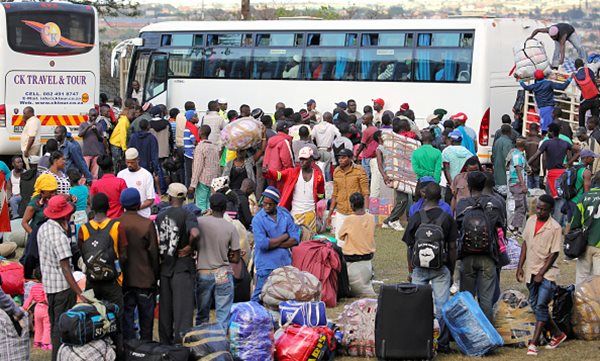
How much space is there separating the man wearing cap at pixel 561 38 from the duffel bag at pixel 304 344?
14.8 meters

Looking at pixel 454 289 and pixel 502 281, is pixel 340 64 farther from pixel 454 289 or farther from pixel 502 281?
pixel 454 289

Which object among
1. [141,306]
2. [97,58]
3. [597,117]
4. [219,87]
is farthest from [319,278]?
[219,87]

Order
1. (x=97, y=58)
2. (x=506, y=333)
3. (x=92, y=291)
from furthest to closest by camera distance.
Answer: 1. (x=97, y=58)
2. (x=506, y=333)
3. (x=92, y=291)

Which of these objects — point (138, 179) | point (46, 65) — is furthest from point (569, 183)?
point (46, 65)

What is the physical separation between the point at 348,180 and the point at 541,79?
30.3 ft

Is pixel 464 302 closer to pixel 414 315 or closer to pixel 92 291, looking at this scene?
pixel 414 315

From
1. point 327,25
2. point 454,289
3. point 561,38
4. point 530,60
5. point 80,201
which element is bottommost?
point 454,289

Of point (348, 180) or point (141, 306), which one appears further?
point (348, 180)

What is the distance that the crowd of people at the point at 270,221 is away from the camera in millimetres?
10438

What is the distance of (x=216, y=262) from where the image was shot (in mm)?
10914

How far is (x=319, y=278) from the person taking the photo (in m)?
13.2

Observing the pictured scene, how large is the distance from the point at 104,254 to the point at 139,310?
2.75 ft

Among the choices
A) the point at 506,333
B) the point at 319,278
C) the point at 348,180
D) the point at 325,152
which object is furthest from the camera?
the point at 325,152

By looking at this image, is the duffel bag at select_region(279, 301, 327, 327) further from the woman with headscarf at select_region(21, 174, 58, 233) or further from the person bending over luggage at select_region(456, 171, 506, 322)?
the woman with headscarf at select_region(21, 174, 58, 233)
